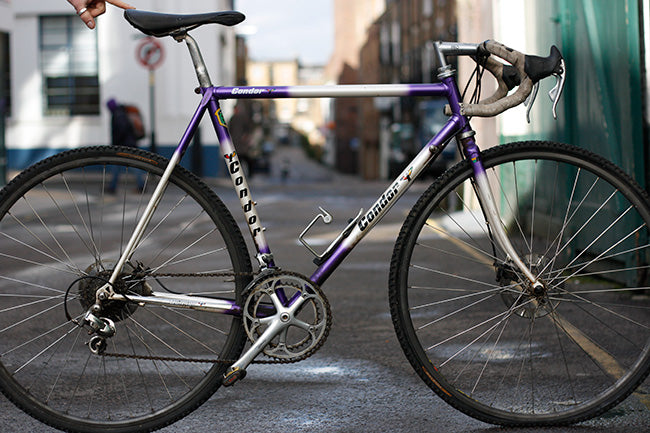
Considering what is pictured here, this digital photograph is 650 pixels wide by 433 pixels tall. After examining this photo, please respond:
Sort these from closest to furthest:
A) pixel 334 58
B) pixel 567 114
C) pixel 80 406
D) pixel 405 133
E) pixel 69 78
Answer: pixel 80 406 < pixel 567 114 < pixel 69 78 < pixel 405 133 < pixel 334 58

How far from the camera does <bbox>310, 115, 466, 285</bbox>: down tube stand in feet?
10.4

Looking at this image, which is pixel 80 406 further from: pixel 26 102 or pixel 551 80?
pixel 26 102

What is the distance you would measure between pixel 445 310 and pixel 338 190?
16583mm

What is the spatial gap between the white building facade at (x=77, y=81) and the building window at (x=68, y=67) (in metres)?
0.03

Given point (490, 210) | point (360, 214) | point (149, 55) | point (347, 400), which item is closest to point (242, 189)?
point (360, 214)

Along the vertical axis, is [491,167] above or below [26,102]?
below

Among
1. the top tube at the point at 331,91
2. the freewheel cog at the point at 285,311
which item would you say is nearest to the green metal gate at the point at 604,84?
the top tube at the point at 331,91

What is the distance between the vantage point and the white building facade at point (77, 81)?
2628 centimetres

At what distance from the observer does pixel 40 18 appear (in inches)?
1054

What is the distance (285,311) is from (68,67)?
81.9ft

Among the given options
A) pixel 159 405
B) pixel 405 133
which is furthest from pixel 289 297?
pixel 405 133

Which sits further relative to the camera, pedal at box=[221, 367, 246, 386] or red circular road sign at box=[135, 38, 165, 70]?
red circular road sign at box=[135, 38, 165, 70]

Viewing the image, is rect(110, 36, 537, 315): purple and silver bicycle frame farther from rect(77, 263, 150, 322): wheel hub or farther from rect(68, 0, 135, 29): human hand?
rect(68, 0, 135, 29): human hand

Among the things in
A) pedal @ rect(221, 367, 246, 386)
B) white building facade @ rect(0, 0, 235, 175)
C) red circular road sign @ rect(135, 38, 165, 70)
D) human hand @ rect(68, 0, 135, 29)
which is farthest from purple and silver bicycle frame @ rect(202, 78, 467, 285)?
white building facade @ rect(0, 0, 235, 175)
